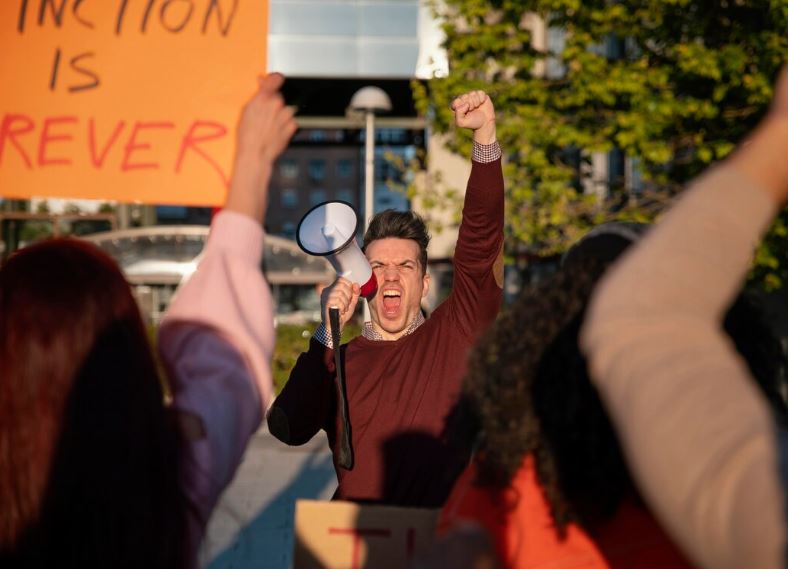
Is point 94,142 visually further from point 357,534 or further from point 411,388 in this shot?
point 411,388

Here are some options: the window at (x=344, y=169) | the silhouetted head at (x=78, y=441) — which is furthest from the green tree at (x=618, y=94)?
the window at (x=344, y=169)

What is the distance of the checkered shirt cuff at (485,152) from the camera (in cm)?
272

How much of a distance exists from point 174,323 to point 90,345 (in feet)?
0.56

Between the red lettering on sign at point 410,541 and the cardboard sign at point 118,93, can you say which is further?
the cardboard sign at point 118,93

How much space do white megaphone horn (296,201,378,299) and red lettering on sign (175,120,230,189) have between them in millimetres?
892

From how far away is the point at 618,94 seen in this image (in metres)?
9.89

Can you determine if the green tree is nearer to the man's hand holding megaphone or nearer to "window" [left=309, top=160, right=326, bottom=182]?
the man's hand holding megaphone

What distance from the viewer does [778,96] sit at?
1103 mm

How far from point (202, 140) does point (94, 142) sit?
0.27 m

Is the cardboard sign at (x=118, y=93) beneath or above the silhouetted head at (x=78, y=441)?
above

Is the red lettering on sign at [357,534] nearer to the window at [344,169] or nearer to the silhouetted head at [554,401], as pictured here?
the silhouetted head at [554,401]

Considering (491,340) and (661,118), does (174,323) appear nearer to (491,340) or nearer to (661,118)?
(491,340)

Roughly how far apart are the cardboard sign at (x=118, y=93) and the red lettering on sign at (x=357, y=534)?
776 millimetres

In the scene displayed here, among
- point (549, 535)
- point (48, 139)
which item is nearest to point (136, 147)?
point (48, 139)
